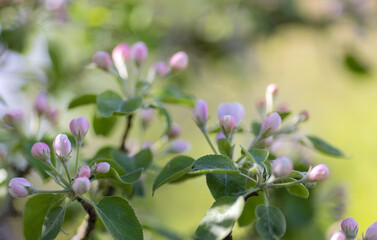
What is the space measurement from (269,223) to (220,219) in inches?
3.2

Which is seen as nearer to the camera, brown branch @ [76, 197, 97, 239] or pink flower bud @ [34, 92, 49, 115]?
brown branch @ [76, 197, 97, 239]

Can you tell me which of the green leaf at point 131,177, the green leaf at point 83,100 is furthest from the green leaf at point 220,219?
the green leaf at point 83,100

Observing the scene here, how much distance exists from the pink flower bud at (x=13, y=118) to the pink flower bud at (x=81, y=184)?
392 mm

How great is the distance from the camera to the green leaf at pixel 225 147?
743mm

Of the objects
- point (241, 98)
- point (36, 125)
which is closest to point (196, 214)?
point (241, 98)

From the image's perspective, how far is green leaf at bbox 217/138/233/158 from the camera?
74 centimetres

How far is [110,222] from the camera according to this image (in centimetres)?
68

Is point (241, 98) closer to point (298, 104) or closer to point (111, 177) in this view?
point (298, 104)

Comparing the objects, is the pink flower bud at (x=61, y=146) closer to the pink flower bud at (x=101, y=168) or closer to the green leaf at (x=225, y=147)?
the pink flower bud at (x=101, y=168)

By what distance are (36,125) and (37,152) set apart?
384mm

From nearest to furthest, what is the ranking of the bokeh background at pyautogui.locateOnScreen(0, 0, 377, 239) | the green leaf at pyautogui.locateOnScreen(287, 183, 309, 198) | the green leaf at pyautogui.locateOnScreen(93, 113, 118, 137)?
the green leaf at pyautogui.locateOnScreen(287, 183, 309, 198)
the green leaf at pyautogui.locateOnScreen(93, 113, 118, 137)
the bokeh background at pyautogui.locateOnScreen(0, 0, 377, 239)

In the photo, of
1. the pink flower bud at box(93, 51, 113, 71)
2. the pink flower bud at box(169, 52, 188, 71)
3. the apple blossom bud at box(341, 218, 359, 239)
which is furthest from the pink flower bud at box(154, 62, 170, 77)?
the apple blossom bud at box(341, 218, 359, 239)

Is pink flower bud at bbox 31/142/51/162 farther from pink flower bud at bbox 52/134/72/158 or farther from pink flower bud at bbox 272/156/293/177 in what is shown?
pink flower bud at bbox 272/156/293/177

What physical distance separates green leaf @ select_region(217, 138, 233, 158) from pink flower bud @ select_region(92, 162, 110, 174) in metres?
0.19
